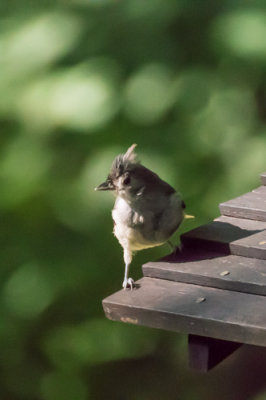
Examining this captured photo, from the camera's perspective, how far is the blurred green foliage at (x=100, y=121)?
3762 millimetres

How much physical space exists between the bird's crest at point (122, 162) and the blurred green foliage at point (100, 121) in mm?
951

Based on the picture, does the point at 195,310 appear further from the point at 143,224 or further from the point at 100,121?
the point at 100,121

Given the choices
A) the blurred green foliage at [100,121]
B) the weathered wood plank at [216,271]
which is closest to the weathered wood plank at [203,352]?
the weathered wood plank at [216,271]

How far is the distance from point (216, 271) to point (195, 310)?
0.24 metres

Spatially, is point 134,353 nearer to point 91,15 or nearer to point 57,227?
point 57,227

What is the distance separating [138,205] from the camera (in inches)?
109

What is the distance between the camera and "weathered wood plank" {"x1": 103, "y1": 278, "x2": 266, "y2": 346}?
2.03 metres

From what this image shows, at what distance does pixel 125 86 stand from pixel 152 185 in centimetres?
109

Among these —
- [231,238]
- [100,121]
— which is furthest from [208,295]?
[100,121]

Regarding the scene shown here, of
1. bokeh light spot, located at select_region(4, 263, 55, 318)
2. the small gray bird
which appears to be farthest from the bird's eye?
bokeh light spot, located at select_region(4, 263, 55, 318)

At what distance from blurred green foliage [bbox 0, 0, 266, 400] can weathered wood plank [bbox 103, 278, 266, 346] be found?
1.52m

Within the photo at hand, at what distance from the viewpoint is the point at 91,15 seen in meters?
3.85

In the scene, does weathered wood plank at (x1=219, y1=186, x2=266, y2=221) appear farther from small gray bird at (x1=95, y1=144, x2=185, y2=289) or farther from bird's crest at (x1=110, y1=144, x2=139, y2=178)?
bird's crest at (x1=110, y1=144, x2=139, y2=178)

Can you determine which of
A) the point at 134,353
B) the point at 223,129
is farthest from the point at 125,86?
the point at 134,353
